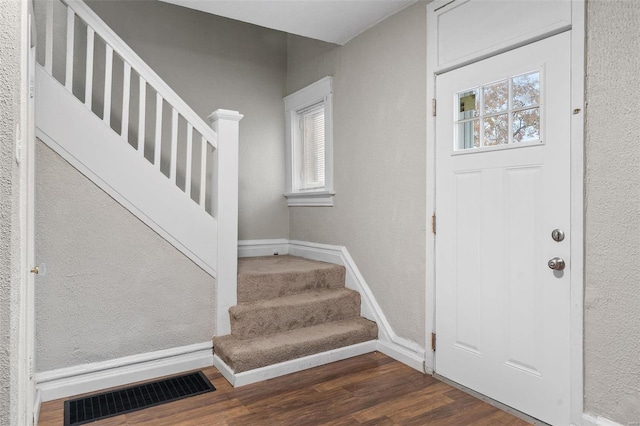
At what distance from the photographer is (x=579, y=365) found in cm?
200

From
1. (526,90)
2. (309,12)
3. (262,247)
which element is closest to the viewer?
(526,90)

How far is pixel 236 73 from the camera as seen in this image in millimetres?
4266

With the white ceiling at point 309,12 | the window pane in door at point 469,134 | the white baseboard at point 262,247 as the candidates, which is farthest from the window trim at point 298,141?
the window pane in door at point 469,134

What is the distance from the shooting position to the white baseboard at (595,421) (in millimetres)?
1902

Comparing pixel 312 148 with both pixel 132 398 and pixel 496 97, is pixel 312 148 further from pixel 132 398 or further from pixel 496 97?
pixel 132 398

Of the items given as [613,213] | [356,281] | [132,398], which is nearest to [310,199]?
[356,281]

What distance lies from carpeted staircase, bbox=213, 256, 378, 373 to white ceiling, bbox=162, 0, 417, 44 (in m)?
1.95

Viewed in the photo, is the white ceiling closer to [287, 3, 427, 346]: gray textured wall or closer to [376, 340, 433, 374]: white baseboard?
[287, 3, 427, 346]: gray textured wall

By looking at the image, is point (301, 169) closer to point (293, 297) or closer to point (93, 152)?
point (293, 297)

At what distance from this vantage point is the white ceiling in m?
2.94

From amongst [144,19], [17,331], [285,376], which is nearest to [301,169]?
[144,19]

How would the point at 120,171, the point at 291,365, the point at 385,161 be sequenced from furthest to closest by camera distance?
the point at 385,161, the point at 291,365, the point at 120,171

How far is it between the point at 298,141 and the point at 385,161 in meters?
1.54

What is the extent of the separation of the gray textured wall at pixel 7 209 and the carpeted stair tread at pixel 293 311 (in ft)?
6.02
